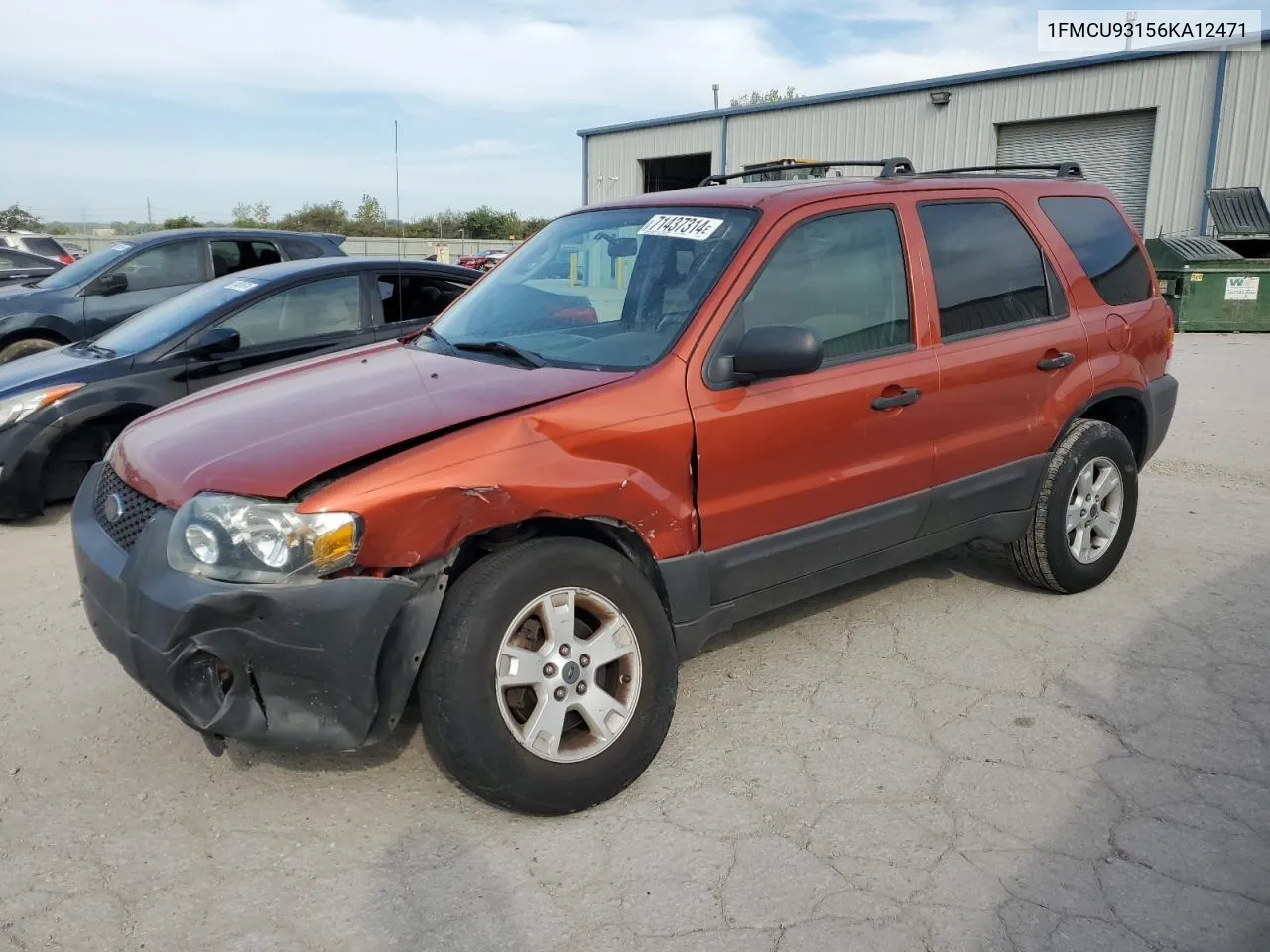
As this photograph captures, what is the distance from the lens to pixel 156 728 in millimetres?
3502

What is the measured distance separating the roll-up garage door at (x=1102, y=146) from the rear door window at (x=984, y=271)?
18.2 m

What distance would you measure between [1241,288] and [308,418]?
55.2 ft

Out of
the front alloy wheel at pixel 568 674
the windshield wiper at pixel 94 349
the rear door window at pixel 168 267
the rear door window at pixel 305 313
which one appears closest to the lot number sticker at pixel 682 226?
the front alloy wheel at pixel 568 674

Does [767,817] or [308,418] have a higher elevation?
[308,418]

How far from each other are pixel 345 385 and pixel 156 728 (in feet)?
4.41

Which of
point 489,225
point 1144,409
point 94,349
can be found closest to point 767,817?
point 1144,409

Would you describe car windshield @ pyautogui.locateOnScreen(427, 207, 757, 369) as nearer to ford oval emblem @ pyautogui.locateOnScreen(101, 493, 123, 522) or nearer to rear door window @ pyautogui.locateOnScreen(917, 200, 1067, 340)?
rear door window @ pyautogui.locateOnScreen(917, 200, 1067, 340)

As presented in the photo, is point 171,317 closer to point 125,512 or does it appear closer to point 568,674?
point 125,512

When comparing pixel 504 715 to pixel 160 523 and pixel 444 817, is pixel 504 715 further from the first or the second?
pixel 160 523

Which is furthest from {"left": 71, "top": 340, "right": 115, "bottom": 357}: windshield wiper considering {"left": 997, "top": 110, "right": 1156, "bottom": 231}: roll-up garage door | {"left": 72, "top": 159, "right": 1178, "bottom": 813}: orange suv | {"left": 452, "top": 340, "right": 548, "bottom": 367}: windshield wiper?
{"left": 997, "top": 110, "right": 1156, "bottom": 231}: roll-up garage door

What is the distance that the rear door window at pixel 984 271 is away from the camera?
400cm

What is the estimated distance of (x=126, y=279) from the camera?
887 centimetres

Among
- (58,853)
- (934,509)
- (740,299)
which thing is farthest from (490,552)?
(934,509)

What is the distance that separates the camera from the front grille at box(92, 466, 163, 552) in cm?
297
